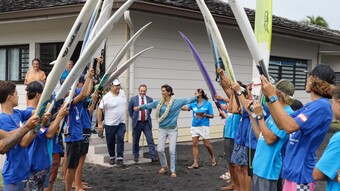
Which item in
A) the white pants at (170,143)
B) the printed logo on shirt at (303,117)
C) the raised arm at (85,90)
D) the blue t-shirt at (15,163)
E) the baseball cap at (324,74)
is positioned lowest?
the white pants at (170,143)

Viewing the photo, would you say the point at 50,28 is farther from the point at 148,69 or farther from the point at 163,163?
the point at 163,163

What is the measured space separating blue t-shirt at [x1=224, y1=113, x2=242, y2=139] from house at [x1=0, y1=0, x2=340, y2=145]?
369 centimetres

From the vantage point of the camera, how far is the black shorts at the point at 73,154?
252 inches

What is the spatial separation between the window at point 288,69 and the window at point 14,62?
8763 mm

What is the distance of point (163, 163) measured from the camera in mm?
8602

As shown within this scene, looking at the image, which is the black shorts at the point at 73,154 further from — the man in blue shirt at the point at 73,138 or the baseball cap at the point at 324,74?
the baseball cap at the point at 324,74

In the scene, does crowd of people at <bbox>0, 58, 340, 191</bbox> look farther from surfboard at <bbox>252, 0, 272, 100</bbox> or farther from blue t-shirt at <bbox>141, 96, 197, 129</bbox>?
blue t-shirt at <bbox>141, 96, 197, 129</bbox>

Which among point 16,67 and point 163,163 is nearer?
point 163,163

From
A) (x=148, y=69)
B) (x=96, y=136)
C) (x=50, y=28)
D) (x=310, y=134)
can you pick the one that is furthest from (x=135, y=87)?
(x=310, y=134)

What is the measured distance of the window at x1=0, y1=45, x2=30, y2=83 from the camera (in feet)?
42.0

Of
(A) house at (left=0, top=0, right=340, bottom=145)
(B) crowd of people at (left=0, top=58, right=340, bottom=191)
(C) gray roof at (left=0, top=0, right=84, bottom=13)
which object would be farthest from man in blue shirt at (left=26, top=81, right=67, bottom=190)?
(C) gray roof at (left=0, top=0, right=84, bottom=13)

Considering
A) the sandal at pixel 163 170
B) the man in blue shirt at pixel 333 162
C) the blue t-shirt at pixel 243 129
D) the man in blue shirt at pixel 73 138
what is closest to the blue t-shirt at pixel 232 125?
the blue t-shirt at pixel 243 129

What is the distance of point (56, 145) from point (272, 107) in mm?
4062

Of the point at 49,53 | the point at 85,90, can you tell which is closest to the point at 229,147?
the point at 85,90
